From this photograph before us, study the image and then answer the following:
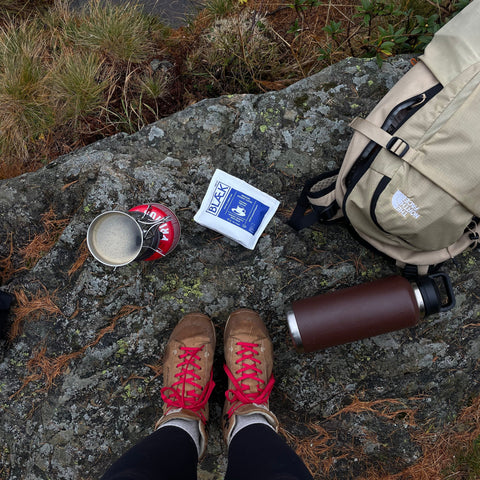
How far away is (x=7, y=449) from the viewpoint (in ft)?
7.11

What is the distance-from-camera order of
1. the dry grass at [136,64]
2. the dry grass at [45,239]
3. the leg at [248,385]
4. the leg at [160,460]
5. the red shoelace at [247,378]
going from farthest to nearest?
1. the dry grass at [136,64]
2. the dry grass at [45,239]
3. the red shoelace at [247,378]
4. the leg at [248,385]
5. the leg at [160,460]

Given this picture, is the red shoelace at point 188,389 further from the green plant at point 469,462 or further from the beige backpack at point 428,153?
the green plant at point 469,462

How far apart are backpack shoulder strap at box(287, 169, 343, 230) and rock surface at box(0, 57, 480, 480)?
12 cm

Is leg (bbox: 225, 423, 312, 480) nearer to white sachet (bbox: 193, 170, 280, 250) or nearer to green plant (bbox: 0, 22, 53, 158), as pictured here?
white sachet (bbox: 193, 170, 280, 250)

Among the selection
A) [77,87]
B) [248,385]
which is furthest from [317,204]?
[77,87]

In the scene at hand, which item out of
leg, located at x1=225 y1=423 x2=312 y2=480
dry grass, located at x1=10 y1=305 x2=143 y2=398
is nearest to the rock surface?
dry grass, located at x1=10 y1=305 x2=143 y2=398

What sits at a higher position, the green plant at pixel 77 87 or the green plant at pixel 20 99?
the green plant at pixel 77 87

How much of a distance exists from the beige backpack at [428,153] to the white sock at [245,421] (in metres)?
1.20

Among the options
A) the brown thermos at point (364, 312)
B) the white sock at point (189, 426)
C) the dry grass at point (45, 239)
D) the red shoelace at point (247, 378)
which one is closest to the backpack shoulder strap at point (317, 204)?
the brown thermos at point (364, 312)

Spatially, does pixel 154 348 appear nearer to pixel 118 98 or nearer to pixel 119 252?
pixel 119 252

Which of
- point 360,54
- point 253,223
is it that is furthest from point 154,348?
point 360,54

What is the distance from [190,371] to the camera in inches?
80.0

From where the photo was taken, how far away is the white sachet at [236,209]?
6.88ft

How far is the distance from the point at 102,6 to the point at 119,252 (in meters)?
2.30
